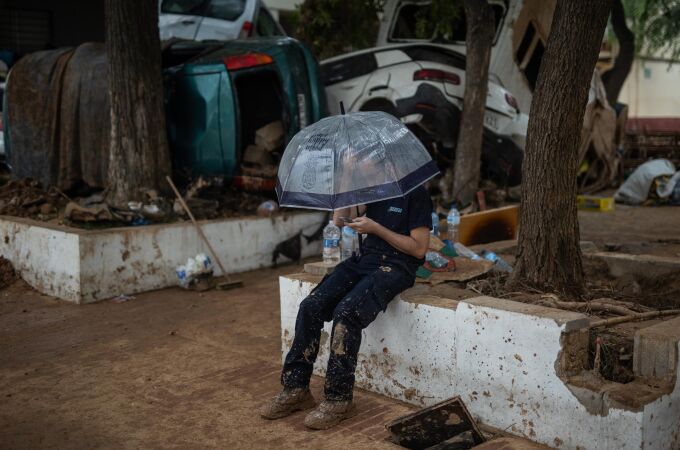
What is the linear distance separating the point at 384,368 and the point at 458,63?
6.36 m

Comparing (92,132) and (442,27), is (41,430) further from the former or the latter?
(442,27)

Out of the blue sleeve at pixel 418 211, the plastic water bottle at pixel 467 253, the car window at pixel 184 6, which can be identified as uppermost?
the car window at pixel 184 6

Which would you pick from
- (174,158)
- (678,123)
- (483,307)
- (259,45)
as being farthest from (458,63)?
(678,123)

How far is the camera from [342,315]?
161 inches

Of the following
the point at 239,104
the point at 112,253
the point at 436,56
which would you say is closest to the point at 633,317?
the point at 112,253

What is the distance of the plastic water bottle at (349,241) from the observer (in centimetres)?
554

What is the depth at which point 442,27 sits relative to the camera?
1145 centimetres

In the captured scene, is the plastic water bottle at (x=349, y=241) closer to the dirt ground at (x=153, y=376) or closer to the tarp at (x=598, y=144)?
the dirt ground at (x=153, y=376)

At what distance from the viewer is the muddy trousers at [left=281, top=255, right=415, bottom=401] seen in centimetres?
410

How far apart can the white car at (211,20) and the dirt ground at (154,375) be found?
19.0 feet

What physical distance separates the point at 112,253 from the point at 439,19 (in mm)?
6718

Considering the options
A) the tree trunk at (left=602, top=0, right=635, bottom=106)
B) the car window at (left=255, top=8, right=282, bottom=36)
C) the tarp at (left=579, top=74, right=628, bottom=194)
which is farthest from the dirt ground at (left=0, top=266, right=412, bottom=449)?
the tree trunk at (left=602, top=0, right=635, bottom=106)

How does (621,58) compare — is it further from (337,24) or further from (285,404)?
(285,404)

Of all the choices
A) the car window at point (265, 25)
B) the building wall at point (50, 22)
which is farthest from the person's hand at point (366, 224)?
the building wall at point (50, 22)
